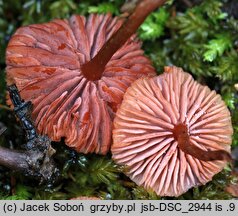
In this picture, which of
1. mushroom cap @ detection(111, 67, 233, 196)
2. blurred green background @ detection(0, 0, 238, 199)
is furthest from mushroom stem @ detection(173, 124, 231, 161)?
blurred green background @ detection(0, 0, 238, 199)

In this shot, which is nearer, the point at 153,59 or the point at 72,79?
the point at 72,79

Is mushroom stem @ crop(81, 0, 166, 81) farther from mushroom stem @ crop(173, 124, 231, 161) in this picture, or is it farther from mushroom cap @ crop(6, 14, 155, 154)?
mushroom stem @ crop(173, 124, 231, 161)

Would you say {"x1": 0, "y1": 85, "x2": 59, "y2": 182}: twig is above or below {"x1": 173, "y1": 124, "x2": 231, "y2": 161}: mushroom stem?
below

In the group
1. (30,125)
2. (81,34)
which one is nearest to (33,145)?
(30,125)

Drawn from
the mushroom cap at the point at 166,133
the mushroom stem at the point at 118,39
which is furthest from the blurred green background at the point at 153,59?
the mushroom stem at the point at 118,39

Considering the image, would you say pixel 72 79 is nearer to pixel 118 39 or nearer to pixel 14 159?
pixel 118 39

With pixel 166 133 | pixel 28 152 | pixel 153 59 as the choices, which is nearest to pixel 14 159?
pixel 28 152
